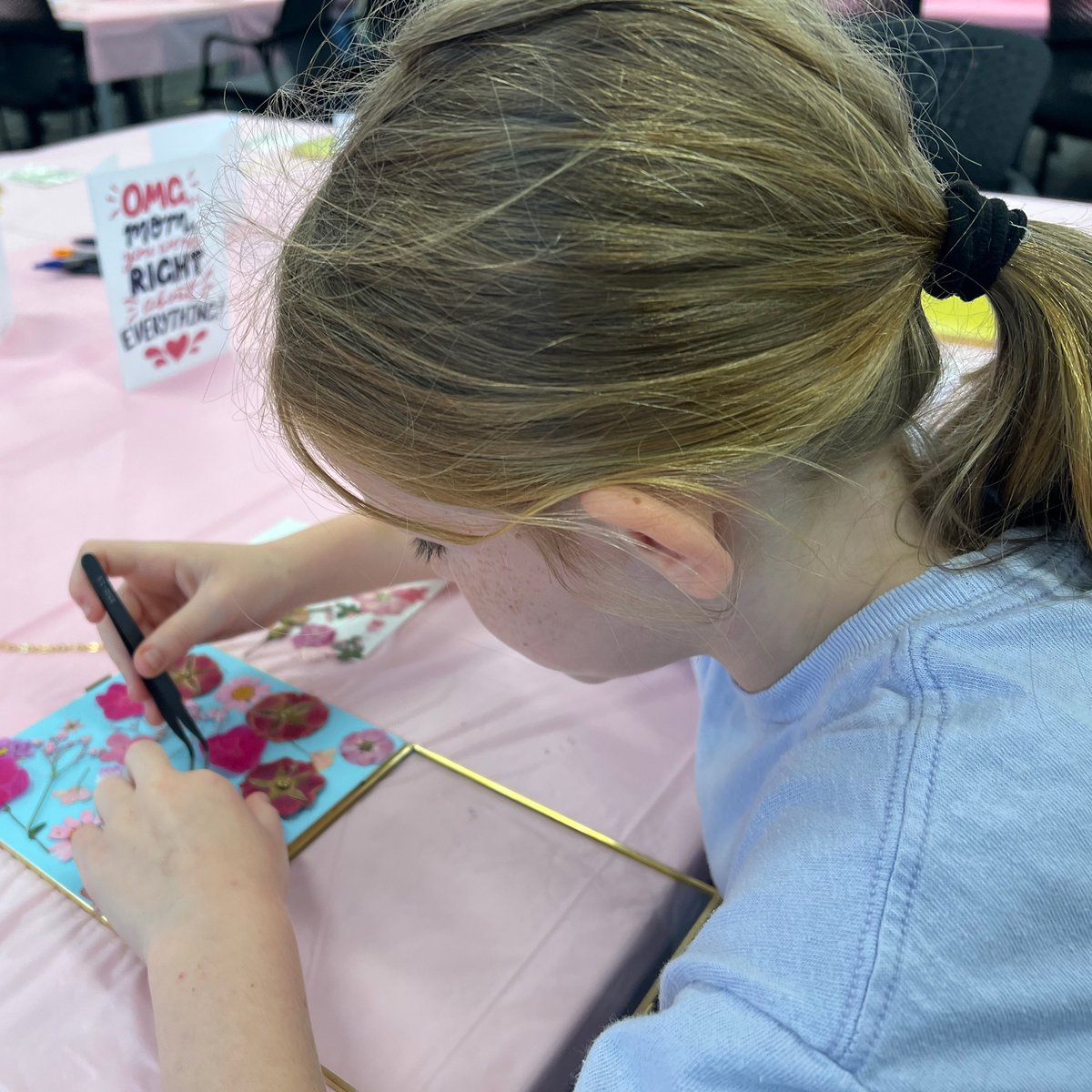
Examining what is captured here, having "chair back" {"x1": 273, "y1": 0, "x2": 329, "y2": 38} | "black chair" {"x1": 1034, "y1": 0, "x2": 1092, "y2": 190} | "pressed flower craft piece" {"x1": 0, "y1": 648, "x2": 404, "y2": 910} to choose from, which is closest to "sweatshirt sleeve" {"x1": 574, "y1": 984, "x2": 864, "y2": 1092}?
"pressed flower craft piece" {"x1": 0, "y1": 648, "x2": 404, "y2": 910}

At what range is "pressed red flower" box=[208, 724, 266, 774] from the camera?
0.63 meters

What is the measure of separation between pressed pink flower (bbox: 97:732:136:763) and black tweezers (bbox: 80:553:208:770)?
1.1 inches

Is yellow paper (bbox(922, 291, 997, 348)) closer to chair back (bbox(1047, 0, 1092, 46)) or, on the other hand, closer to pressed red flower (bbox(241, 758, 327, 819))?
pressed red flower (bbox(241, 758, 327, 819))

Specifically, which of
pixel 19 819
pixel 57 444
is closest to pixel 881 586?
pixel 19 819

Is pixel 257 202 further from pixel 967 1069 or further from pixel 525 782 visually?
pixel 967 1069

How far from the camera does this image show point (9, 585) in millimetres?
783

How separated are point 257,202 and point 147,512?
1.24 ft

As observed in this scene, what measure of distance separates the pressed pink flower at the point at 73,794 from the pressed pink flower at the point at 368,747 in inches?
6.4

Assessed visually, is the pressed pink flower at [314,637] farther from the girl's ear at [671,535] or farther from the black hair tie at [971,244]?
the black hair tie at [971,244]

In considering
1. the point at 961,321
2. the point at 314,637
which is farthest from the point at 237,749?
the point at 961,321

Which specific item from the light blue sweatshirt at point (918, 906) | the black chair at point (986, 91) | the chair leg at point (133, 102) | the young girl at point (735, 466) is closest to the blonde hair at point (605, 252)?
the young girl at point (735, 466)

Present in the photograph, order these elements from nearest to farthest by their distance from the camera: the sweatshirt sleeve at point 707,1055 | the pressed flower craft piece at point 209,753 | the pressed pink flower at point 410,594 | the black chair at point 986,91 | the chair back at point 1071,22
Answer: the sweatshirt sleeve at point 707,1055, the pressed flower craft piece at point 209,753, the pressed pink flower at point 410,594, the black chair at point 986,91, the chair back at point 1071,22

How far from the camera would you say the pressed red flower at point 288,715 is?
0.65m

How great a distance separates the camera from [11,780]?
602mm
